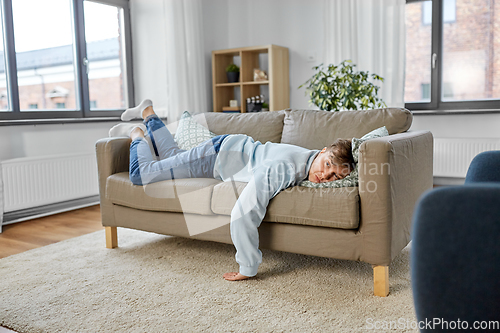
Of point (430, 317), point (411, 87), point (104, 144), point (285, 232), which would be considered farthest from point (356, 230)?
point (411, 87)

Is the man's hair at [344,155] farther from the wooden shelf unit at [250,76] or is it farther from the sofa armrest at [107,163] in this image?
the wooden shelf unit at [250,76]

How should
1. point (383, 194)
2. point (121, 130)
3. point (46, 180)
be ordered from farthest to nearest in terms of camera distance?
point (46, 180)
point (121, 130)
point (383, 194)

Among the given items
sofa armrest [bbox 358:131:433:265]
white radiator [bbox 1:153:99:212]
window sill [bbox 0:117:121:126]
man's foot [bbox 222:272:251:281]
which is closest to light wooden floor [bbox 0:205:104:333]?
white radiator [bbox 1:153:99:212]

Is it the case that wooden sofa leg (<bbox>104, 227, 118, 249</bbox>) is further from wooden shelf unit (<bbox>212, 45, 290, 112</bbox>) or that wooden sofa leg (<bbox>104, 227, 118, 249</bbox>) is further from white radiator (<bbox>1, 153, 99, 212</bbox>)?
wooden shelf unit (<bbox>212, 45, 290, 112</bbox>)

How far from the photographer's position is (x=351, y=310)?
5.19 feet

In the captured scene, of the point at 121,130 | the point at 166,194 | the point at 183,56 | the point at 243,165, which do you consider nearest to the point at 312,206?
the point at 243,165

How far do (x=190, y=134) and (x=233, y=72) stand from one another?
2217mm

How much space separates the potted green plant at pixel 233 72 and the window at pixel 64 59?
1.06 meters

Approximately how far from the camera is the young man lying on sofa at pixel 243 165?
1.88m

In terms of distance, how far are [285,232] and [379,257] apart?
16.4 inches

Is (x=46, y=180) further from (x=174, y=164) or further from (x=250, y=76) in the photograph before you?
(x=250, y=76)

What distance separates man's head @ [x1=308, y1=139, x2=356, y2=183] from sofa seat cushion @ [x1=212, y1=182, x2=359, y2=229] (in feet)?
0.32

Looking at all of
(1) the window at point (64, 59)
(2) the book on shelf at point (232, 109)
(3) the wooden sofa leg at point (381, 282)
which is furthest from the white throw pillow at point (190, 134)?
(2) the book on shelf at point (232, 109)

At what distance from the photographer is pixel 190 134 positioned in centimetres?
262
